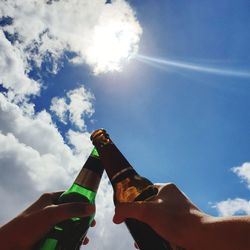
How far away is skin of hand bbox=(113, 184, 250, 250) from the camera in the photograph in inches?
47.8

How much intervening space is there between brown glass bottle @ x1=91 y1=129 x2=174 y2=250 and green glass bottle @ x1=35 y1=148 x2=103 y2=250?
0.20 metres

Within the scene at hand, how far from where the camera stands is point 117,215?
1966 mm

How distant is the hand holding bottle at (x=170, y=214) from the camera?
1.50 meters

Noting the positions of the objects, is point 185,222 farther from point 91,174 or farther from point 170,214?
point 91,174

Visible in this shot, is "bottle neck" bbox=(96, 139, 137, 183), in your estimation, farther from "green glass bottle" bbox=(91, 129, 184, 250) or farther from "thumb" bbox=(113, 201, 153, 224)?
"thumb" bbox=(113, 201, 153, 224)

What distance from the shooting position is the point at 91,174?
8.46ft

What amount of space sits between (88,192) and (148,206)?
103cm

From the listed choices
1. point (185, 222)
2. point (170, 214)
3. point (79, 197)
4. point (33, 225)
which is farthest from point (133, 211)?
point (79, 197)

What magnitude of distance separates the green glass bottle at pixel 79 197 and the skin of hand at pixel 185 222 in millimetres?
502

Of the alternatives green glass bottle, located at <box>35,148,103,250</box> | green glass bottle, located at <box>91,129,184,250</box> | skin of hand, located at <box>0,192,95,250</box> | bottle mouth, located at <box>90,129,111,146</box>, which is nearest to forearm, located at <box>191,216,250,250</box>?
green glass bottle, located at <box>91,129,184,250</box>

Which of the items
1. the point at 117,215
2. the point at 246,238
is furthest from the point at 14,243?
the point at 246,238

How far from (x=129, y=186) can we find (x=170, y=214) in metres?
0.66

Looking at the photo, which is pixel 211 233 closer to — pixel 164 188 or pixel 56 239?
pixel 164 188

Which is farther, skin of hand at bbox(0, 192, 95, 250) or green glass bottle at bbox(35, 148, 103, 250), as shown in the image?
green glass bottle at bbox(35, 148, 103, 250)
